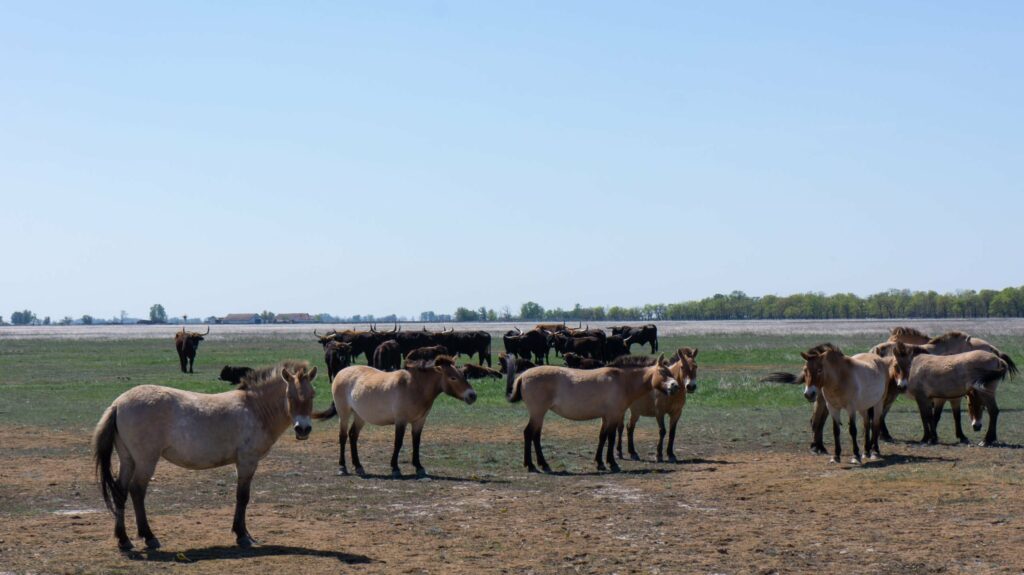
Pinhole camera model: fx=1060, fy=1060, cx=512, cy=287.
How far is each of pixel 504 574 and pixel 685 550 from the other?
190 cm

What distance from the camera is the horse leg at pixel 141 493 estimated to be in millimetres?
9719

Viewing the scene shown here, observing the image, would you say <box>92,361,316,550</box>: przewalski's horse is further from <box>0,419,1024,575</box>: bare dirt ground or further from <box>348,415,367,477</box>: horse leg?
<box>348,415,367,477</box>: horse leg

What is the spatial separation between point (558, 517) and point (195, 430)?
4.10 meters

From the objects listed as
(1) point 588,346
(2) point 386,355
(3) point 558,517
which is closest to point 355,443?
(3) point 558,517

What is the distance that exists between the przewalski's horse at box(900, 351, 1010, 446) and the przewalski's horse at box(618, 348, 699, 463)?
3.98m

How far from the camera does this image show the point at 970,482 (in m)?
13.2

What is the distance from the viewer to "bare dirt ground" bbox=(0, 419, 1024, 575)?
9398 mm

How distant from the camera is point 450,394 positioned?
15.4 m

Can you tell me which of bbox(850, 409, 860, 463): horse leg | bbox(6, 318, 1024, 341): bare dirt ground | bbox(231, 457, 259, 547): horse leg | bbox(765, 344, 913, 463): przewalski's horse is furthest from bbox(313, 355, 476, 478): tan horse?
bbox(6, 318, 1024, 341): bare dirt ground

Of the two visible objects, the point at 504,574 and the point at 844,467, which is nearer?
the point at 504,574

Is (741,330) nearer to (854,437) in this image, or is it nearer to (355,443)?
(854,437)

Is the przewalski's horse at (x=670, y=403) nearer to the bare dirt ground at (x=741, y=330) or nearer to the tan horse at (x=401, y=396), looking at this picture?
the tan horse at (x=401, y=396)

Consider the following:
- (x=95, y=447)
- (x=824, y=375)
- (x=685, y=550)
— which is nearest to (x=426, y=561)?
(x=685, y=550)

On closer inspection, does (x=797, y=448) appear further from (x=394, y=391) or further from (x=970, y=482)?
(x=394, y=391)
